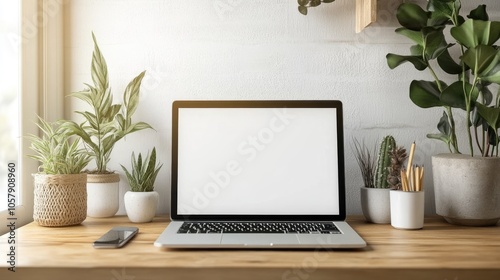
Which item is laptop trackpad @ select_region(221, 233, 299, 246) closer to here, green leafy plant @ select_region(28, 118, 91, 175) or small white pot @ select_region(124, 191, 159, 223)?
small white pot @ select_region(124, 191, 159, 223)

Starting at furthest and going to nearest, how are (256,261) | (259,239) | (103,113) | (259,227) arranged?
(103,113), (259,227), (259,239), (256,261)

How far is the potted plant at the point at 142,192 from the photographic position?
121 cm

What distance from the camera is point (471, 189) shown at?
1.16 meters

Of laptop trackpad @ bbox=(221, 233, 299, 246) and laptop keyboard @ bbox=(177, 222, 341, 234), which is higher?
laptop keyboard @ bbox=(177, 222, 341, 234)

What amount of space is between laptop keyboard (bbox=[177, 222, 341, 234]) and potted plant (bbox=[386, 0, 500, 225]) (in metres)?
0.33

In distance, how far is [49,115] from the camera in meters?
1.33

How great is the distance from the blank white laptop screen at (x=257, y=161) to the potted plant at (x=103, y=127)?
0.55 feet

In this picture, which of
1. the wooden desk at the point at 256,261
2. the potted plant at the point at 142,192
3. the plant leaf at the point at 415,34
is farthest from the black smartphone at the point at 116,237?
the plant leaf at the point at 415,34

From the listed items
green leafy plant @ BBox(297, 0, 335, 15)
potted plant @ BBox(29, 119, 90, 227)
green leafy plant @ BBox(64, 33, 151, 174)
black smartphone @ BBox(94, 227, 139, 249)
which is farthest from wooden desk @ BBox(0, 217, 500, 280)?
green leafy plant @ BBox(297, 0, 335, 15)

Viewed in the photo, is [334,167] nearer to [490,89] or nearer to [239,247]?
[239,247]

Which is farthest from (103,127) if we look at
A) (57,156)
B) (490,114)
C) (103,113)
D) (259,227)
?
(490,114)

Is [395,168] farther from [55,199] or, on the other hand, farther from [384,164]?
[55,199]

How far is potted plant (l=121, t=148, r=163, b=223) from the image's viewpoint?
47.4 inches

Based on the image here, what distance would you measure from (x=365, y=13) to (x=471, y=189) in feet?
1.72
